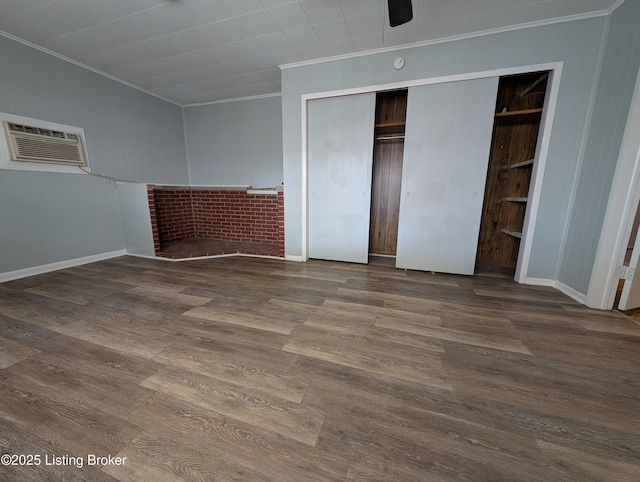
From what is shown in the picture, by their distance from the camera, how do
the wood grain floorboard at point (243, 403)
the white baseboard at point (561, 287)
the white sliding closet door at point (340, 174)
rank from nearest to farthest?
1. the wood grain floorboard at point (243, 403)
2. the white baseboard at point (561, 287)
3. the white sliding closet door at point (340, 174)

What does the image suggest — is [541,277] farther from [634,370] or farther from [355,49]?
[355,49]

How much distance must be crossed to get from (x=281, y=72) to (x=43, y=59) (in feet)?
9.22

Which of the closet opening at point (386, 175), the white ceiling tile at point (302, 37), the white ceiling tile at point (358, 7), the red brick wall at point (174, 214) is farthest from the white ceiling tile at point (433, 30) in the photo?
the red brick wall at point (174, 214)

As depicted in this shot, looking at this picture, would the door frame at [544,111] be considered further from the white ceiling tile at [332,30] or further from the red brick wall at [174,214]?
the red brick wall at [174,214]

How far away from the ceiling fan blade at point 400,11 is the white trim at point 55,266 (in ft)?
14.8

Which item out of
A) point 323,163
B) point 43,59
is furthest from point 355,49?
point 43,59

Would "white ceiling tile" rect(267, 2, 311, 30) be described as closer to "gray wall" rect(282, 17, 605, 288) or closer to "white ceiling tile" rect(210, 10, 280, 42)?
"white ceiling tile" rect(210, 10, 280, 42)

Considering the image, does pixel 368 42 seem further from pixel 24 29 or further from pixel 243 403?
pixel 24 29

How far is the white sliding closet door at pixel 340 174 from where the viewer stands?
300 centimetres

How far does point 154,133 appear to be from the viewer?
162 inches

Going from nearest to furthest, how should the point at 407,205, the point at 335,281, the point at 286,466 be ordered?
the point at 286,466
the point at 335,281
the point at 407,205

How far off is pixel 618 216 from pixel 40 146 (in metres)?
5.96

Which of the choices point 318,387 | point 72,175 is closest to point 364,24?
point 318,387

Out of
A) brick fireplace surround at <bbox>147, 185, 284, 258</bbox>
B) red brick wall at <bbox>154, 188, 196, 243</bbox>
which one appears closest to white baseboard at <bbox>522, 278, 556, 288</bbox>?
brick fireplace surround at <bbox>147, 185, 284, 258</bbox>
